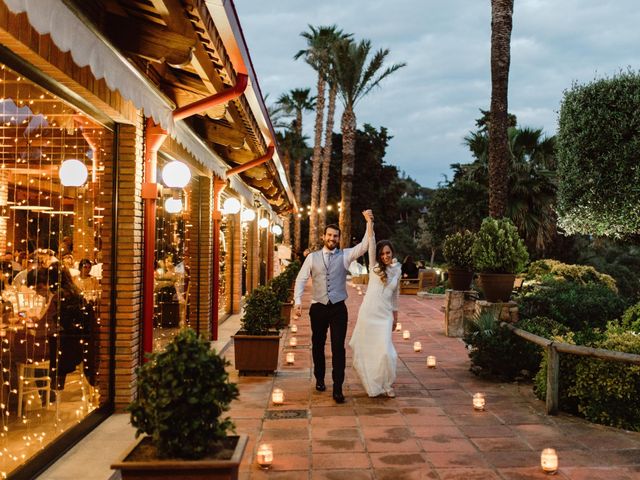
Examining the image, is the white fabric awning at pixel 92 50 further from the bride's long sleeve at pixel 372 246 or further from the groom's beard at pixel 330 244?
the bride's long sleeve at pixel 372 246

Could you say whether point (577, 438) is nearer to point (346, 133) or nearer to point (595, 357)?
point (595, 357)

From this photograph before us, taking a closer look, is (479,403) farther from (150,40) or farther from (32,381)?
(150,40)

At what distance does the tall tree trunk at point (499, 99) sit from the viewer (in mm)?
12234

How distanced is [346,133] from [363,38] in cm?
423

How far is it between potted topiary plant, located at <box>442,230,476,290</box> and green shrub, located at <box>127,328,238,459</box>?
31.3 feet

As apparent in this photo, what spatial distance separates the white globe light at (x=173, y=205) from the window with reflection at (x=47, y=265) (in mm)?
2293

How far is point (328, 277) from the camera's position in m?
7.00

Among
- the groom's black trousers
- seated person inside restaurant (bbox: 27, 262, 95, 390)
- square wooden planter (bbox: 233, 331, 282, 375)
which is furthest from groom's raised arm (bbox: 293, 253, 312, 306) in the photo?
seated person inside restaurant (bbox: 27, 262, 95, 390)

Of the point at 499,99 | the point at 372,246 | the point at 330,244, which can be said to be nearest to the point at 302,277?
the point at 330,244

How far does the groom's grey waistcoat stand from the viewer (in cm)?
700

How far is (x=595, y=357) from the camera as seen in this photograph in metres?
5.90

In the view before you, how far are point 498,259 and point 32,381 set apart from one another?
7645 mm

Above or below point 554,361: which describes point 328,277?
above

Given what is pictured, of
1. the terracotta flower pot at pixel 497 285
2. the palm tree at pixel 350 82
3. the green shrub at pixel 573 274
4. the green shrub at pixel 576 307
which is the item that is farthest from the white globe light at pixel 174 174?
the palm tree at pixel 350 82
